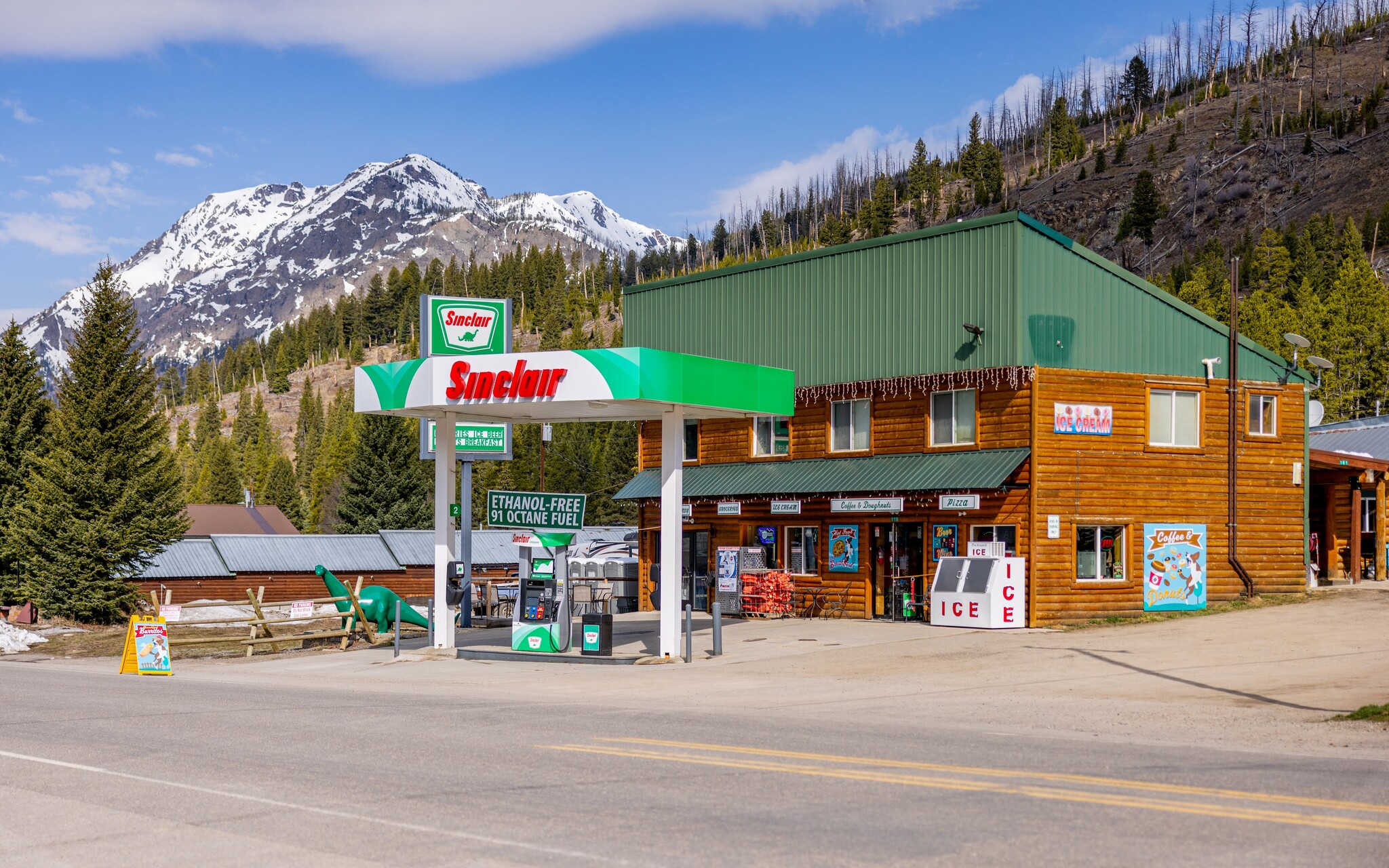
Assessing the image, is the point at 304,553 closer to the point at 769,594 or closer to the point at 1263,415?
the point at 769,594

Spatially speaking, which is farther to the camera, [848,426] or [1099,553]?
[848,426]

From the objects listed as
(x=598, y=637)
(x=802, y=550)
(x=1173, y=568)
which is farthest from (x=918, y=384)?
(x=598, y=637)

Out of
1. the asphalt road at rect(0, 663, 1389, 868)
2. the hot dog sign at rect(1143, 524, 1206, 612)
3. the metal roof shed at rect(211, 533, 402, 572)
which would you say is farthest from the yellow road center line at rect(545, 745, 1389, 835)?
the metal roof shed at rect(211, 533, 402, 572)

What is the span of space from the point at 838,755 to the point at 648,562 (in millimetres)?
27485

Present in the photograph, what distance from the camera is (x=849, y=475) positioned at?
32219 millimetres

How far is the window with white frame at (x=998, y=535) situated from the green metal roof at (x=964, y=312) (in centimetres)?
377

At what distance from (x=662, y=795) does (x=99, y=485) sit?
115ft

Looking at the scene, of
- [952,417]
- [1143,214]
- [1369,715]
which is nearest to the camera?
[1369,715]

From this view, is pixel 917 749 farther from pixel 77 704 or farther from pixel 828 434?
pixel 828 434

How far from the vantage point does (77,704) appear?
58.0 ft

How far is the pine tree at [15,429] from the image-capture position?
42.2m

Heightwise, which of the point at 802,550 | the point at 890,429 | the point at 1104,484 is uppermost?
the point at 890,429

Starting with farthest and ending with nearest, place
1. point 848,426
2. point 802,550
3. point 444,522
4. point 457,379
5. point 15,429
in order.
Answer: point 15,429 < point 802,550 < point 848,426 < point 444,522 < point 457,379

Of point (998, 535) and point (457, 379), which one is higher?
point (457, 379)
